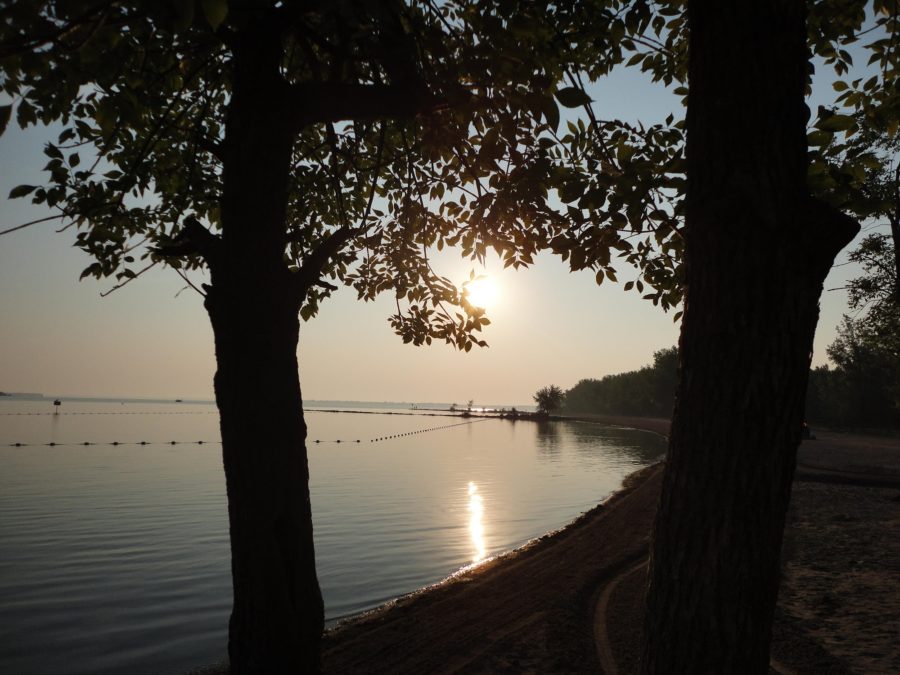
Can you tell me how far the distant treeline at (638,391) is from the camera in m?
110

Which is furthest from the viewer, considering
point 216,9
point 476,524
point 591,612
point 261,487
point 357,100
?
point 476,524

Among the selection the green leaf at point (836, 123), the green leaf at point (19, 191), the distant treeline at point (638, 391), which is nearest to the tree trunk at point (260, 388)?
the green leaf at point (19, 191)

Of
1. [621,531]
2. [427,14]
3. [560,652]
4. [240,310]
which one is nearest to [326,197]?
[427,14]

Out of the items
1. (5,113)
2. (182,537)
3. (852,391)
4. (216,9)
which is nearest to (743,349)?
(216,9)

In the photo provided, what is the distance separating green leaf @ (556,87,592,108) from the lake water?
10085 mm

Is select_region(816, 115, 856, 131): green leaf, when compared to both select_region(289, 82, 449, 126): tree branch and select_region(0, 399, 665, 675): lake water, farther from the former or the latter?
select_region(0, 399, 665, 675): lake water

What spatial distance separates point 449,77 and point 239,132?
188cm

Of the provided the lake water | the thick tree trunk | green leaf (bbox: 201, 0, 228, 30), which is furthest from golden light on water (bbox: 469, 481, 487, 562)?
green leaf (bbox: 201, 0, 228, 30)

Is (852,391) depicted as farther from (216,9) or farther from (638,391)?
(216,9)

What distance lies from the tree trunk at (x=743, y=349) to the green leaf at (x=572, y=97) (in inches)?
26.6

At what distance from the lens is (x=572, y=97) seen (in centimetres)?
324

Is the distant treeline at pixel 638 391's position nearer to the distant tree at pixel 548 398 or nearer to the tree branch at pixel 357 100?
the distant tree at pixel 548 398

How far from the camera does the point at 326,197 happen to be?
7.97 metres

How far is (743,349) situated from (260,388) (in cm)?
338
